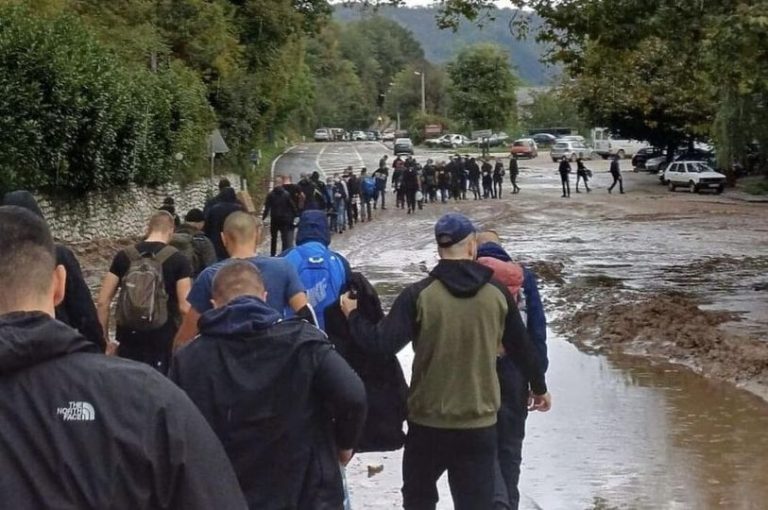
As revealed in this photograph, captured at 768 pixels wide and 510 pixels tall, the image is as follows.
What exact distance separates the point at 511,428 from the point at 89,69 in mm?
19827

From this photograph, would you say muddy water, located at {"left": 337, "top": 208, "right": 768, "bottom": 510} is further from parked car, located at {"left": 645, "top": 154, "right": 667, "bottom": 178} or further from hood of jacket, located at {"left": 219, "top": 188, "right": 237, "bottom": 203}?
parked car, located at {"left": 645, "top": 154, "right": 667, "bottom": 178}

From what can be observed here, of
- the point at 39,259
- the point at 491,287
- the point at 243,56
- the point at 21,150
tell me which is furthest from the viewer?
the point at 243,56

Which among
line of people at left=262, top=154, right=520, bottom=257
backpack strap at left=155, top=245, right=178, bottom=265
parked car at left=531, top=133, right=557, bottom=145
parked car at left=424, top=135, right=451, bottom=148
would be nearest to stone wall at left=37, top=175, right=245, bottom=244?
line of people at left=262, top=154, right=520, bottom=257

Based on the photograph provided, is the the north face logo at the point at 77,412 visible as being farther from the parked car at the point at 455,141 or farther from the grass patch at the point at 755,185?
the parked car at the point at 455,141

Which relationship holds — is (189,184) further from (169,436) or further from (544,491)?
(169,436)

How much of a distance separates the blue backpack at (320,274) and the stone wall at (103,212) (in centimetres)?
1760

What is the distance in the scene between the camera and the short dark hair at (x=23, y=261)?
2.62 meters

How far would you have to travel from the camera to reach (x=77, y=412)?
2426mm

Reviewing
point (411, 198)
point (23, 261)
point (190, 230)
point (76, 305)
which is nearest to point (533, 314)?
point (76, 305)

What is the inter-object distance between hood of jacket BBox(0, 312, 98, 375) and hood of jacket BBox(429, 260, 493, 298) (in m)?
3.17

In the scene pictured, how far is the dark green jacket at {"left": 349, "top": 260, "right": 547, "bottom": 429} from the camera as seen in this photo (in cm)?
550

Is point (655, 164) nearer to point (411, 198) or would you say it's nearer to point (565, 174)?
point (565, 174)

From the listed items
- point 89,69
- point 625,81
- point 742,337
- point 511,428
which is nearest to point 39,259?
point 511,428

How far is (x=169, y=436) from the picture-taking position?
8.05 ft
